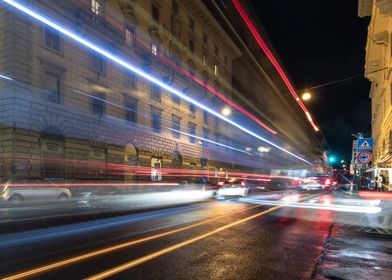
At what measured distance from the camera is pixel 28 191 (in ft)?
51.3

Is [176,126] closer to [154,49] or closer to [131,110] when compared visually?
[154,49]

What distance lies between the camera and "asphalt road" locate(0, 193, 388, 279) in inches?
226

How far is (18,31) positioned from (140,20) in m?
13.7

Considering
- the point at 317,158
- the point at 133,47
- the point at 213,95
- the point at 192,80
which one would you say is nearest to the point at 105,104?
the point at 133,47

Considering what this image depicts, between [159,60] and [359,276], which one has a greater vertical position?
[159,60]

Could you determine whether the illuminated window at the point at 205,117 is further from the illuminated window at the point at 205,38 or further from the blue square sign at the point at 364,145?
the blue square sign at the point at 364,145

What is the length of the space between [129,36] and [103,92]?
6.39 metres

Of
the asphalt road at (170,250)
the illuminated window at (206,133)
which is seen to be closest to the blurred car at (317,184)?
the illuminated window at (206,133)

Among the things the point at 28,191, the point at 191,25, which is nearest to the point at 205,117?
the point at 191,25

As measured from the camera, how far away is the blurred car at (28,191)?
15039 mm

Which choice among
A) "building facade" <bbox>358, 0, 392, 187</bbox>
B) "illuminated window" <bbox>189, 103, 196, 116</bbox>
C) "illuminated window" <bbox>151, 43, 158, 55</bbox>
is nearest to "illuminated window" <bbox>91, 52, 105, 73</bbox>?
"illuminated window" <bbox>151, 43, 158, 55</bbox>

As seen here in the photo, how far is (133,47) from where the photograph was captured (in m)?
32.8

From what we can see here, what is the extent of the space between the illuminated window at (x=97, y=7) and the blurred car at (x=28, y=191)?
50.1ft

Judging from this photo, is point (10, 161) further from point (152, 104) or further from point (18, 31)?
point (152, 104)
